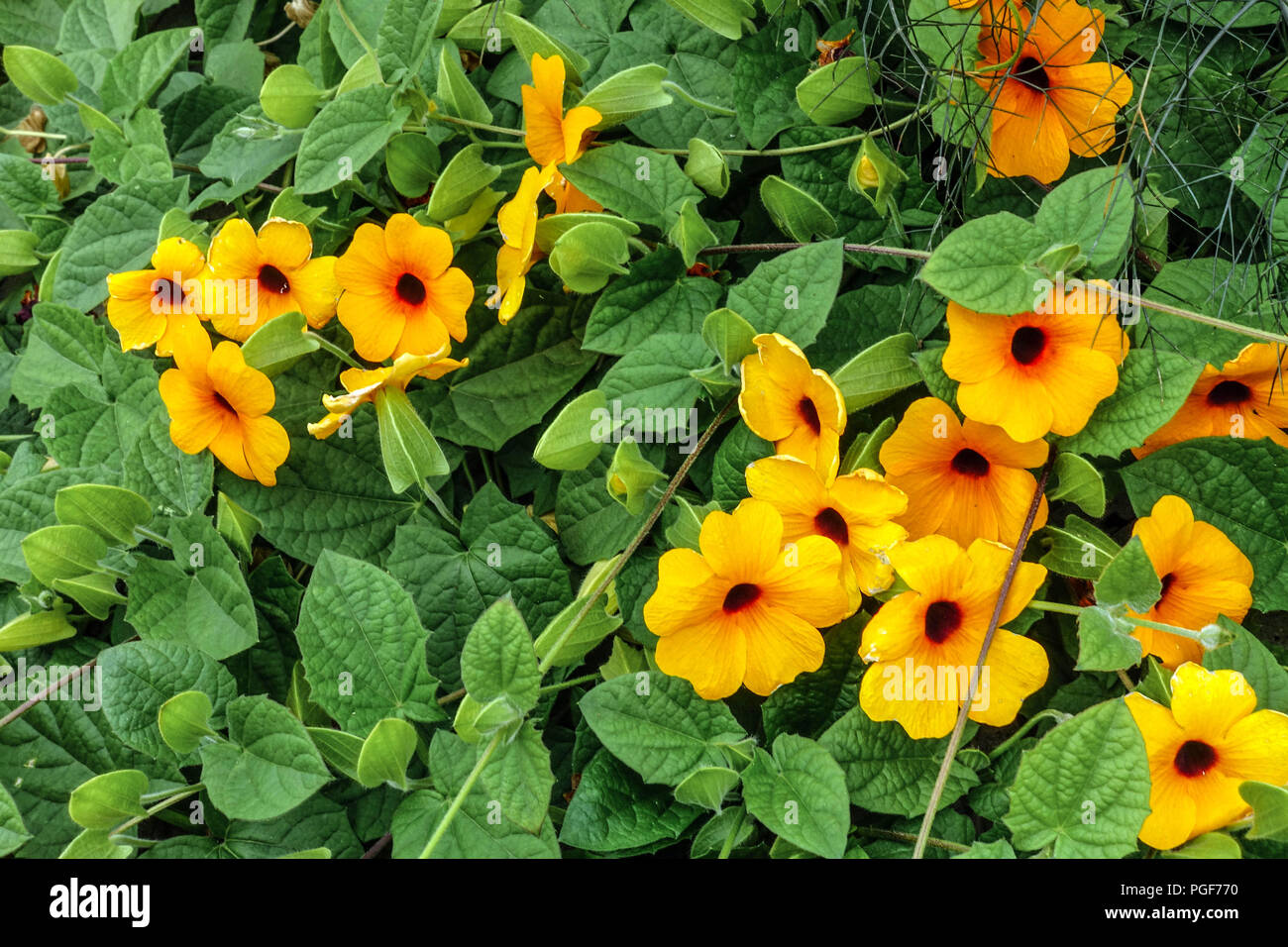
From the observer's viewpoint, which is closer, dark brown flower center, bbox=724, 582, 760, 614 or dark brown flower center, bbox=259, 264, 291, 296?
dark brown flower center, bbox=724, 582, 760, 614

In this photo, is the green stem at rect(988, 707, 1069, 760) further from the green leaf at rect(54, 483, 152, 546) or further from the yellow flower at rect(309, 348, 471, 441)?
the green leaf at rect(54, 483, 152, 546)

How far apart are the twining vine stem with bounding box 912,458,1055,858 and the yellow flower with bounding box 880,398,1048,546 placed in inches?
0.5

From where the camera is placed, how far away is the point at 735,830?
80 centimetres

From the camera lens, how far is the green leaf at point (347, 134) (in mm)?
934

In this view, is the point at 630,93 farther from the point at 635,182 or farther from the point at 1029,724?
the point at 1029,724

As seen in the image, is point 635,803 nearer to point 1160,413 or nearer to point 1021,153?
point 1160,413

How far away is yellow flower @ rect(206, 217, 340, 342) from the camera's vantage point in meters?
0.96

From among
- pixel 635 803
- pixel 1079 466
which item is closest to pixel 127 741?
pixel 635 803

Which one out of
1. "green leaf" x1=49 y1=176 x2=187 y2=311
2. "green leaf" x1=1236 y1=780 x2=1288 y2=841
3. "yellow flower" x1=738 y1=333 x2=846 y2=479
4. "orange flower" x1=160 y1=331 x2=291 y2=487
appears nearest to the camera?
"green leaf" x1=1236 y1=780 x2=1288 y2=841

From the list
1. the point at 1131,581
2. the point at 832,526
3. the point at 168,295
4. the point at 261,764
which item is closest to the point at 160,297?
the point at 168,295

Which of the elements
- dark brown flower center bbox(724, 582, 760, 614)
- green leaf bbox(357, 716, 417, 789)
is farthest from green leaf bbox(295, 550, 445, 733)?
dark brown flower center bbox(724, 582, 760, 614)

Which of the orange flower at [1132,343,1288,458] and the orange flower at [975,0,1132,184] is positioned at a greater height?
the orange flower at [975,0,1132,184]

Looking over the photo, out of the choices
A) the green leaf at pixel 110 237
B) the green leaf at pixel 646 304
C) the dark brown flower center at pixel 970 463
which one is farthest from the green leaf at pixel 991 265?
the green leaf at pixel 110 237
